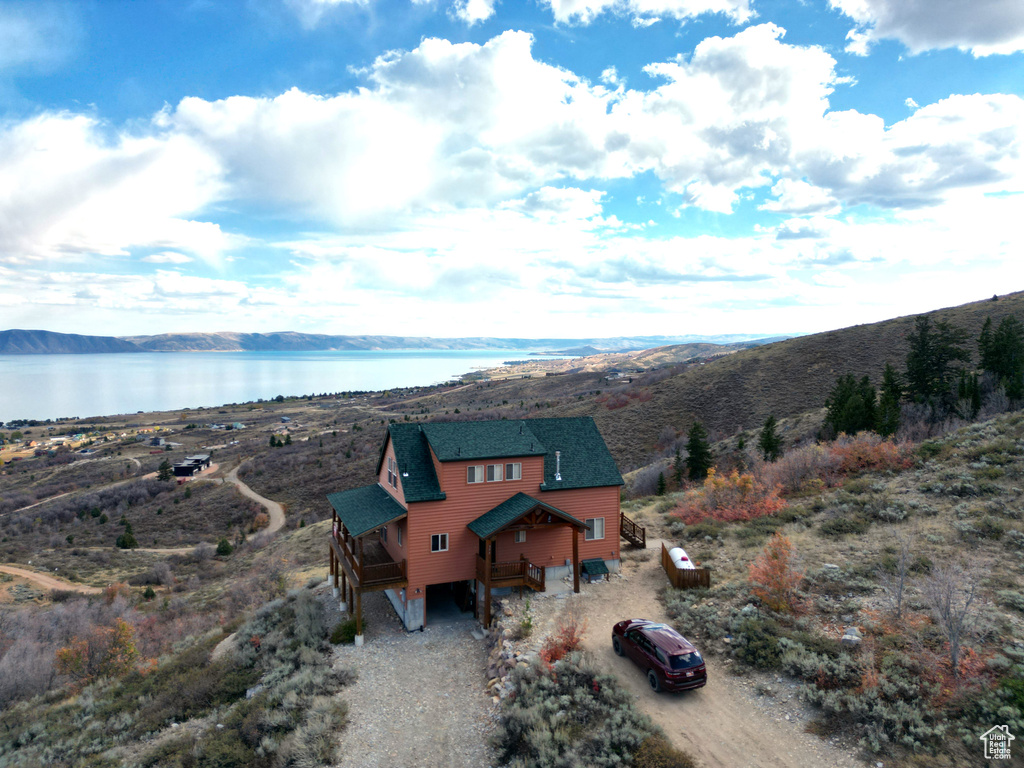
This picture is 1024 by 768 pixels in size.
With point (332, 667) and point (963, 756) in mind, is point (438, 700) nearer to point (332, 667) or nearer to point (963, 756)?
point (332, 667)

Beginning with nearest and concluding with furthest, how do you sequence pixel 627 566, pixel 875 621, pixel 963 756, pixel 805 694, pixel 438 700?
pixel 963 756
pixel 805 694
pixel 875 621
pixel 438 700
pixel 627 566

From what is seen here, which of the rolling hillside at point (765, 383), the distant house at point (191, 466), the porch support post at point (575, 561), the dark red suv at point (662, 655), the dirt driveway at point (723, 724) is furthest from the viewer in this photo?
the distant house at point (191, 466)

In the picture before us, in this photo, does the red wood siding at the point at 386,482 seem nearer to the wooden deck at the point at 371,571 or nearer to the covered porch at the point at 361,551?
the covered porch at the point at 361,551

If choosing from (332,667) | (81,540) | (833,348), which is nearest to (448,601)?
(332,667)

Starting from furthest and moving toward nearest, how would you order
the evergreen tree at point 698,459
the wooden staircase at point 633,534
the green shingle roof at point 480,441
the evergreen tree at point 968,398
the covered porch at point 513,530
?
the evergreen tree at point 698,459
the evergreen tree at point 968,398
the wooden staircase at point 633,534
the green shingle roof at point 480,441
the covered porch at point 513,530

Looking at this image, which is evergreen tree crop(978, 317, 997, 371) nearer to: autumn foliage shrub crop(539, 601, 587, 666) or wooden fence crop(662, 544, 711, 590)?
wooden fence crop(662, 544, 711, 590)

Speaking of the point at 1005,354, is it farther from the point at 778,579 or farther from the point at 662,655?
the point at 662,655

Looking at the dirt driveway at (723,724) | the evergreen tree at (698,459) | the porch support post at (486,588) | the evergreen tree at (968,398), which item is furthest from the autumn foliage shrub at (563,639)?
the evergreen tree at (968,398)
